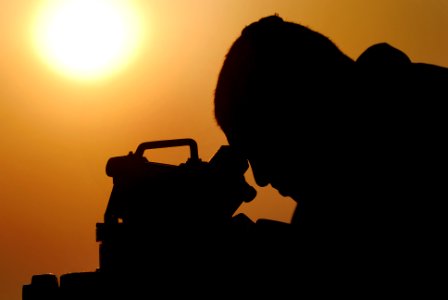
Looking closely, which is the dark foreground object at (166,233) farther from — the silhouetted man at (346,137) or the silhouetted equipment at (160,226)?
the silhouetted man at (346,137)

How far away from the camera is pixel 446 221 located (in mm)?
1170

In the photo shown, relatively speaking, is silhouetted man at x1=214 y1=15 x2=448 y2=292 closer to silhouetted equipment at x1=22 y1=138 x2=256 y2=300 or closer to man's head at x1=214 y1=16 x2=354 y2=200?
man's head at x1=214 y1=16 x2=354 y2=200

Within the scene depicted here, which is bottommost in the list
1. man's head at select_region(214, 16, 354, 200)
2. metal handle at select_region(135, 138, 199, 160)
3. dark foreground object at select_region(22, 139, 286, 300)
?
dark foreground object at select_region(22, 139, 286, 300)

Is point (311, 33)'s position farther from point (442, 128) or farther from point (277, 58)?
point (442, 128)

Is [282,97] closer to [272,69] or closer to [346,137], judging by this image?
[272,69]

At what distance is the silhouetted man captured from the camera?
116 cm

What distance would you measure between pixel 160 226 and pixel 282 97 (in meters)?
0.64

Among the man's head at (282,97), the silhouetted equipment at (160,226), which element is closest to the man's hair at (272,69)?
the man's head at (282,97)

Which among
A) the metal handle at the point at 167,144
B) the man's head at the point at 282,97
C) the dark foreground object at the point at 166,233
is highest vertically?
the man's head at the point at 282,97

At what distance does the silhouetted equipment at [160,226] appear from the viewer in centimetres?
117

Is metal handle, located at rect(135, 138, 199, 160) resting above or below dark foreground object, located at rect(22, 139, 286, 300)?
above

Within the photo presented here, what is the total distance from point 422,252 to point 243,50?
95 cm

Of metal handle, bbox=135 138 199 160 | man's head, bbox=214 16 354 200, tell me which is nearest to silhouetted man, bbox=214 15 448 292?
man's head, bbox=214 16 354 200

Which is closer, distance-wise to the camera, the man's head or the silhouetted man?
the silhouetted man
